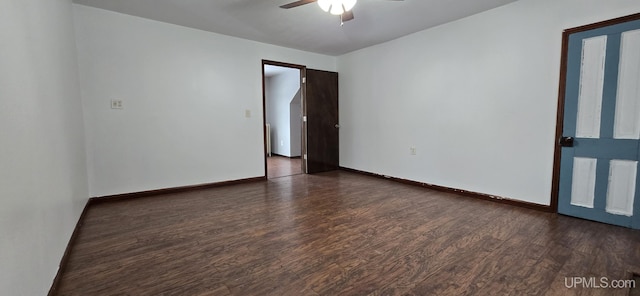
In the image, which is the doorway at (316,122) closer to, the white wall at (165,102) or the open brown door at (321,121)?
the open brown door at (321,121)

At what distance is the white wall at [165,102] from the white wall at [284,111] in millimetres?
2385

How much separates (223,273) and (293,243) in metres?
0.59

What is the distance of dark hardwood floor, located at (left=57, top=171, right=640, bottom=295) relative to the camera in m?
1.62

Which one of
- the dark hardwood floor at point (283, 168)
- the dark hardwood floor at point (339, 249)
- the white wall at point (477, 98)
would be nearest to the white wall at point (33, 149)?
the dark hardwood floor at point (339, 249)

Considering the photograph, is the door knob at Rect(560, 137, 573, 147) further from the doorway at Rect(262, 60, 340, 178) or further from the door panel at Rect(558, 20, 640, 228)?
the doorway at Rect(262, 60, 340, 178)

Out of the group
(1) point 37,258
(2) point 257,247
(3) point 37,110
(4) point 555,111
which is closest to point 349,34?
(4) point 555,111

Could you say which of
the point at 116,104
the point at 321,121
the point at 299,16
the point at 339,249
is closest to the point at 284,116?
the point at 321,121

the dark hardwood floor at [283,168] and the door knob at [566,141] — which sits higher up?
the door knob at [566,141]

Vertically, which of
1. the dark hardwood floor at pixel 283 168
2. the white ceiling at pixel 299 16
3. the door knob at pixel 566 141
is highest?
the white ceiling at pixel 299 16

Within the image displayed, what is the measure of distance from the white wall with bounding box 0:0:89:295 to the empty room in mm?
17

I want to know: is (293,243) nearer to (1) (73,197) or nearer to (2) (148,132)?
(1) (73,197)

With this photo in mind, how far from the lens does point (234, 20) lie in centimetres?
345

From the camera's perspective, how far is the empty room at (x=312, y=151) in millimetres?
1611

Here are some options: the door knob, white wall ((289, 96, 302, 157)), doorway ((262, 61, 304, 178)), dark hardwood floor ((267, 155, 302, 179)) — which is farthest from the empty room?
white wall ((289, 96, 302, 157))
